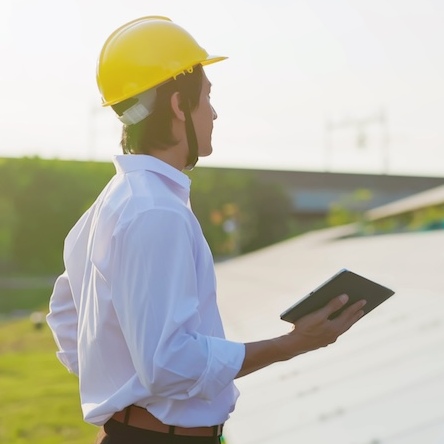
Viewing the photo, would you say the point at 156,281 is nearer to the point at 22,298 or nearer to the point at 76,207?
the point at 22,298

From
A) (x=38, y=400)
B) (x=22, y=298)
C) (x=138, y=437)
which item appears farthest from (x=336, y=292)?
(x=22, y=298)

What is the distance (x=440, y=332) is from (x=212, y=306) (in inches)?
121

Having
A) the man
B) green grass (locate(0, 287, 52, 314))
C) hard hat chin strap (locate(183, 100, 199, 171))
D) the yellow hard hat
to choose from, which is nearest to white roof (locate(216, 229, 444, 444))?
the man

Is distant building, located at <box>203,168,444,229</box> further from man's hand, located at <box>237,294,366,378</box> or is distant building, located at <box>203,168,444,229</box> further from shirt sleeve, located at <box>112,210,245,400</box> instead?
shirt sleeve, located at <box>112,210,245,400</box>

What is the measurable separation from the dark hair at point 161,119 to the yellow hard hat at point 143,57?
18mm

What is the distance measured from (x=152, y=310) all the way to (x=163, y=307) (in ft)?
0.07

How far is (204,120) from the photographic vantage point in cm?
187

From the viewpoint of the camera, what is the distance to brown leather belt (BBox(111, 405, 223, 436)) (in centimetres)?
182

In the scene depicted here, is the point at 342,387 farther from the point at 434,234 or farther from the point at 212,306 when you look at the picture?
the point at 434,234

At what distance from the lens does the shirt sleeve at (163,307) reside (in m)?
1.63

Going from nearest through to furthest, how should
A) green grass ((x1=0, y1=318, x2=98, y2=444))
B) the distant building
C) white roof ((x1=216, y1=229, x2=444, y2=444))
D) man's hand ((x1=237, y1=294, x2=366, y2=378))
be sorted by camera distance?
1. man's hand ((x1=237, y1=294, x2=366, y2=378))
2. white roof ((x1=216, y1=229, x2=444, y2=444))
3. green grass ((x1=0, y1=318, x2=98, y2=444))
4. the distant building

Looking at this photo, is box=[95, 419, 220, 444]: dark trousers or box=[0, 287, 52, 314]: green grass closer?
box=[95, 419, 220, 444]: dark trousers

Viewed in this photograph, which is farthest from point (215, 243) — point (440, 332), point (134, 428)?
point (134, 428)

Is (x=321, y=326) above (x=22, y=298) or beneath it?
above
